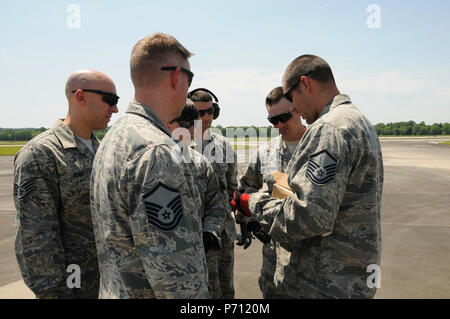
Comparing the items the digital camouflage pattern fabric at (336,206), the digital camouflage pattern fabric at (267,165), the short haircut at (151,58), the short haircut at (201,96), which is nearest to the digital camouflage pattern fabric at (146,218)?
the short haircut at (151,58)

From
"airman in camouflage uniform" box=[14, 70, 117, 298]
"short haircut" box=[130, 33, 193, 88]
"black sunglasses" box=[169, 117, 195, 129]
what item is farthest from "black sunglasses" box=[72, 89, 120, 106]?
"short haircut" box=[130, 33, 193, 88]

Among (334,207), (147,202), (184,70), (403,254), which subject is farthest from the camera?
(403,254)

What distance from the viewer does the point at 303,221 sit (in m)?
1.76

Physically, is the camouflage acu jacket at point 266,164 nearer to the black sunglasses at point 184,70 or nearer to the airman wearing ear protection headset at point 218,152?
the airman wearing ear protection headset at point 218,152

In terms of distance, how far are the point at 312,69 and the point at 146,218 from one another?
58.6 inches

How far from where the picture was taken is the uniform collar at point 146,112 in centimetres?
148

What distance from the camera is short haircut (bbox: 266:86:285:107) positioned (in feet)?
11.4

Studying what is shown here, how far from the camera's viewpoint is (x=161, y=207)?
1.24 metres

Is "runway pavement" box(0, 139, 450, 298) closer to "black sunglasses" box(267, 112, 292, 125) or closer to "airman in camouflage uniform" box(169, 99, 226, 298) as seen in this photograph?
"airman in camouflage uniform" box(169, 99, 226, 298)

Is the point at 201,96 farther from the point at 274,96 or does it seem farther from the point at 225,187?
the point at 225,187

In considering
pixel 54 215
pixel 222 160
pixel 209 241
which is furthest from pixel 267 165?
pixel 54 215

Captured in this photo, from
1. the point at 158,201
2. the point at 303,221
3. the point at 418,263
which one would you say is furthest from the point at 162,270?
the point at 418,263

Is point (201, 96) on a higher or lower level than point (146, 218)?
higher

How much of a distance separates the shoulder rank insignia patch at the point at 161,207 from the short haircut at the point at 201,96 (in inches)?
98.2
